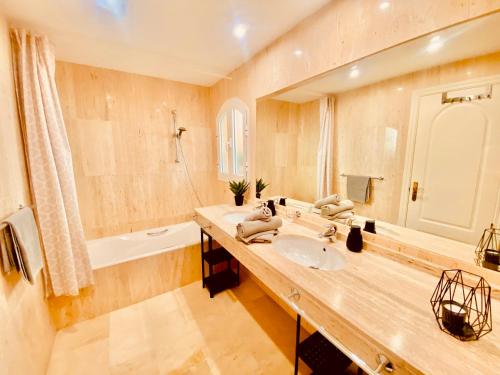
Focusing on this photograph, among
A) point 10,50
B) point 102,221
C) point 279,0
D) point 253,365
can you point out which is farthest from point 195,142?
point 253,365

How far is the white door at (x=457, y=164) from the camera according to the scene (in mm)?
875

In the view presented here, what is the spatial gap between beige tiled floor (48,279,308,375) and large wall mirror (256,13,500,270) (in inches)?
43.8

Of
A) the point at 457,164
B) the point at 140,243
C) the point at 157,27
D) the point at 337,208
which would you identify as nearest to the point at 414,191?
the point at 457,164

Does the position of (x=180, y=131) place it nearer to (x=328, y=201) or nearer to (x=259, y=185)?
(x=259, y=185)

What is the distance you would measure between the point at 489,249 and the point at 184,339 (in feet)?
6.51

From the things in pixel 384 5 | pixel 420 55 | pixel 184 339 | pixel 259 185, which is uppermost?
pixel 384 5

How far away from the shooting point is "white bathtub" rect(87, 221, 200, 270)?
2346mm

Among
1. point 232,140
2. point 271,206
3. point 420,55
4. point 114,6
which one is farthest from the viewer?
point 232,140

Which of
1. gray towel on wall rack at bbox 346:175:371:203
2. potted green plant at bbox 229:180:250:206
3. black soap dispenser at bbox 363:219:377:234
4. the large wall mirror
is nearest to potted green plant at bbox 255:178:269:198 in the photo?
potted green plant at bbox 229:180:250:206

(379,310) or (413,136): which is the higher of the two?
(413,136)

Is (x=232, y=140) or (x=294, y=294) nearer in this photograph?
(x=294, y=294)

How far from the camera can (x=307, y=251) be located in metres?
1.45

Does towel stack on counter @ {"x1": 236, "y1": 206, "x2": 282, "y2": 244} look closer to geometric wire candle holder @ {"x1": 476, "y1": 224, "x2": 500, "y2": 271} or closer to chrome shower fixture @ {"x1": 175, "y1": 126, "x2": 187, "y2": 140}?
geometric wire candle holder @ {"x1": 476, "y1": 224, "x2": 500, "y2": 271}

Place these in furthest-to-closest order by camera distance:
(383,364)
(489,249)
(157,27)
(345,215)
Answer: (157,27) → (345,215) → (489,249) → (383,364)
